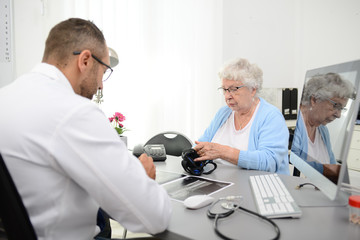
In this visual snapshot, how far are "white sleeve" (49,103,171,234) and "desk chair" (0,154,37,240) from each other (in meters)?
0.11

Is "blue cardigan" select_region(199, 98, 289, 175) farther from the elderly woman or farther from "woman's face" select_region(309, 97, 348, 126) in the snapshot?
"woman's face" select_region(309, 97, 348, 126)

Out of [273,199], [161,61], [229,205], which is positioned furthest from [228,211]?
[161,61]

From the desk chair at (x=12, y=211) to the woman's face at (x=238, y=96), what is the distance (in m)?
1.40

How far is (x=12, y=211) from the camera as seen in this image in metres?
0.66

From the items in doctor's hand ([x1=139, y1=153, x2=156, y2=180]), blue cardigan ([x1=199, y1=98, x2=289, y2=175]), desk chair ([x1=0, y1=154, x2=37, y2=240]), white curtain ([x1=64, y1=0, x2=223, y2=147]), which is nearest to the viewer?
desk chair ([x1=0, y1=154, x2=37, y2=240])

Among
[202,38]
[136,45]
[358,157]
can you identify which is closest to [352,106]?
[136,45]

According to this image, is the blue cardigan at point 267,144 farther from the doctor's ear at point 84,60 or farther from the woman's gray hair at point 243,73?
the doctor's ear at point 84,60

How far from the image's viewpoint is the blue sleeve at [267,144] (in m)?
1.49

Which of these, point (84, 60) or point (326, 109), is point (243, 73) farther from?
point (84, 60)

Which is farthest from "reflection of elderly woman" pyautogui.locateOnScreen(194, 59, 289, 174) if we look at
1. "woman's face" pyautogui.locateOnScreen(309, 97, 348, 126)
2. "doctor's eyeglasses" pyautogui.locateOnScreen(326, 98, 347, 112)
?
"doctor's eyeglasses" pyautogui.locateOnScreen(326, 98, 347, 112)

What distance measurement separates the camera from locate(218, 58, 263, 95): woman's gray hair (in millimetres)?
1832

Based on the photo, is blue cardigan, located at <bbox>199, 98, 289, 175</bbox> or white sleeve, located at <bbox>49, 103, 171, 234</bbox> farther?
blue cardigan, located at <bbox>199, 98, 289, 175</bbox>

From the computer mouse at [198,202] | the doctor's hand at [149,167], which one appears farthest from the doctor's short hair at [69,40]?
the computer mouse at [198,202]

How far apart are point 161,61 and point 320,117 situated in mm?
2302
